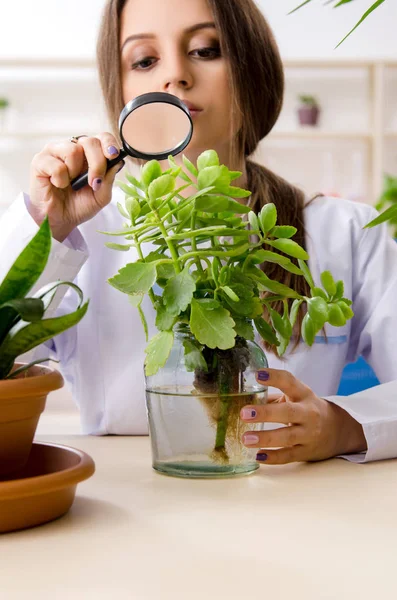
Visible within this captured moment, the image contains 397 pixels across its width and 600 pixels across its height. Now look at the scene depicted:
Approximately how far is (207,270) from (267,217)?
8 cm

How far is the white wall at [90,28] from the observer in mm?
5160

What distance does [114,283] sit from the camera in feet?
2.25

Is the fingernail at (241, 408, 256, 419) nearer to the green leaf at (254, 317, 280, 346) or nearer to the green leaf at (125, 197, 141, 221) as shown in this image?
the green leaf at (254, 317, 280, 346)

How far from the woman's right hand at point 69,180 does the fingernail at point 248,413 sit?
414 mm

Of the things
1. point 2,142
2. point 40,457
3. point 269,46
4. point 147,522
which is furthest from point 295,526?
point 2,142

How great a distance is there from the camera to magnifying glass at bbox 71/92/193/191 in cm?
91

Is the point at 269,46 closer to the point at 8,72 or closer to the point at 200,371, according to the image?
the point at 200,371

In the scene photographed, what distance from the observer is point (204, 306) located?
0.69 meters

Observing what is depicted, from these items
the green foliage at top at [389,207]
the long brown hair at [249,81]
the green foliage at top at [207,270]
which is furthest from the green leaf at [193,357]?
the long brown hair at [249,81]

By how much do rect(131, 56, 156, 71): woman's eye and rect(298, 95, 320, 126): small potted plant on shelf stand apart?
3.84m

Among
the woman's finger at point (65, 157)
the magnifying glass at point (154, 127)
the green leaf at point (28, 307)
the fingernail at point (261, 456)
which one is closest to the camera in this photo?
the green leaf at point (28, 307)

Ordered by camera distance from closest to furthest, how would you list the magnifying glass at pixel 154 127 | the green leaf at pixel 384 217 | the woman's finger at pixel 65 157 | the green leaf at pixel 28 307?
the green leaf at pixel 384 217 → the green leaf at pixel 28 307 → the magnifying glass at pixel 154 127 → the woman's finger at pixel 65 157

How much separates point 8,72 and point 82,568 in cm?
507

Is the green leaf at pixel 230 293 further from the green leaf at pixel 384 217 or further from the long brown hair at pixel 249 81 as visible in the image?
the long brown hair at pixel 249 81
